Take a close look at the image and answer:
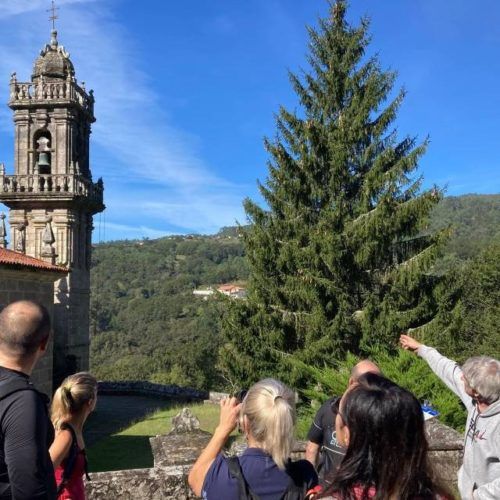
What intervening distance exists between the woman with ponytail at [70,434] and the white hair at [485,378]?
2.28 m

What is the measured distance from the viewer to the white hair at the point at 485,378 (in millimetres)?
2955

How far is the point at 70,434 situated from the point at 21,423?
106 cm

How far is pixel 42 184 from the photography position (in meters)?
21.8

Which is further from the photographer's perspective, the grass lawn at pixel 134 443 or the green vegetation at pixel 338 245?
the green vegetation at pixel 338 245

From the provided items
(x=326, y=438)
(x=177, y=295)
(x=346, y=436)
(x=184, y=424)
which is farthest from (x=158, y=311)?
(x=346, y=436)

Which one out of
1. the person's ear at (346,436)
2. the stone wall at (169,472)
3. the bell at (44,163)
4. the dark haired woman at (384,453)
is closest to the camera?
the dark haired woman at (384,453)

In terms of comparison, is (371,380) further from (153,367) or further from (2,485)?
(153,367)

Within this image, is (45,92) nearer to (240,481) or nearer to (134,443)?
(134,443)

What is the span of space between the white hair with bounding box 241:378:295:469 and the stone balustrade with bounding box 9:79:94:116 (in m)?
22.1

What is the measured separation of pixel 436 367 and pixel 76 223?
2024 cm

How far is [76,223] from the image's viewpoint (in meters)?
22.0

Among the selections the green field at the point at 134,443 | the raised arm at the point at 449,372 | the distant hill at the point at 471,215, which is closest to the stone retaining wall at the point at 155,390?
the green field at the point at 134,443

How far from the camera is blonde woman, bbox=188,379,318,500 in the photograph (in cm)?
241

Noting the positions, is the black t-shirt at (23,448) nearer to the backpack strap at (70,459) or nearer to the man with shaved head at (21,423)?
the man with shaved head at (21,423)
